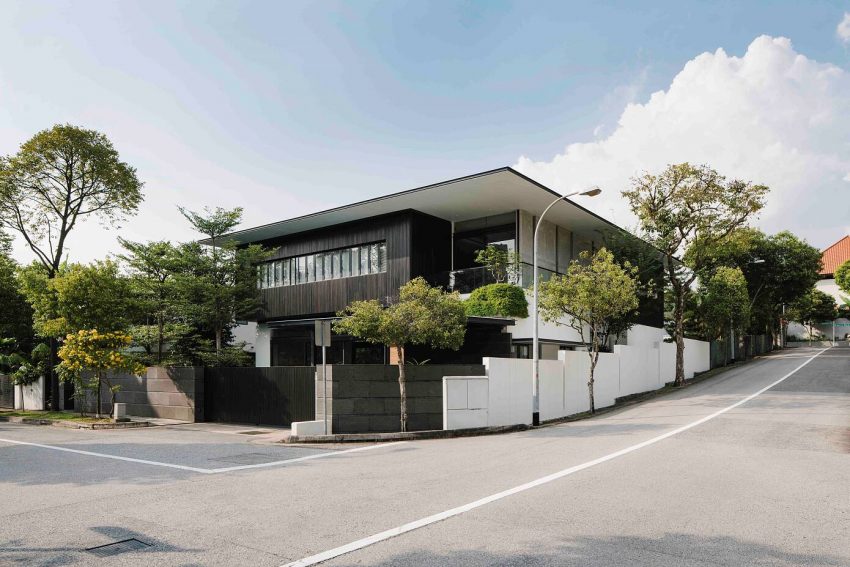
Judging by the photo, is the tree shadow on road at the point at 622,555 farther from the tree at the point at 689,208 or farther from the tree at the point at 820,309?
the tree at the point at 820,309

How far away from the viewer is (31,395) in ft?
96.1

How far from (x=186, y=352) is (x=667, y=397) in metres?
20.3

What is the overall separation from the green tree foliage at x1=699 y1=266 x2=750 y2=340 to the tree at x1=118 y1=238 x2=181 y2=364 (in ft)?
105

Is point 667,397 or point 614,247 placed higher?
point 614,247

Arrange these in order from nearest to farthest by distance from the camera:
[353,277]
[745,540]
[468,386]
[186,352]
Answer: [745,540], [468,386], [186,352], [353,277]

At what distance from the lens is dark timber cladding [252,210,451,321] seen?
25812mm

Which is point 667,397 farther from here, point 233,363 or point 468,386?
point 233,363

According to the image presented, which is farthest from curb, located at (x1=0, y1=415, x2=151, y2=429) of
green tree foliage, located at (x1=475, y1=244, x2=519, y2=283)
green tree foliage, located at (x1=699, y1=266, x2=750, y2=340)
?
green tree foliage, located at (x1=699, y1=266, x2=750, y2=340)

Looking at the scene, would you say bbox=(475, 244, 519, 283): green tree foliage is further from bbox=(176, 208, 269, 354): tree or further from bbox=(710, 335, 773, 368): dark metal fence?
bbox=(710, 335, 773, 368): dark metal fence

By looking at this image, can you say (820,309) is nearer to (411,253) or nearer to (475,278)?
(475,278)

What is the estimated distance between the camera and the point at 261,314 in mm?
30906

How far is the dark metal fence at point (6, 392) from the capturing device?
100 feet

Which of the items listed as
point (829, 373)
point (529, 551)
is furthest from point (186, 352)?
point (829, 373)

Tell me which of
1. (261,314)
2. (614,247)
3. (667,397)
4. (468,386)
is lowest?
(667,397)
